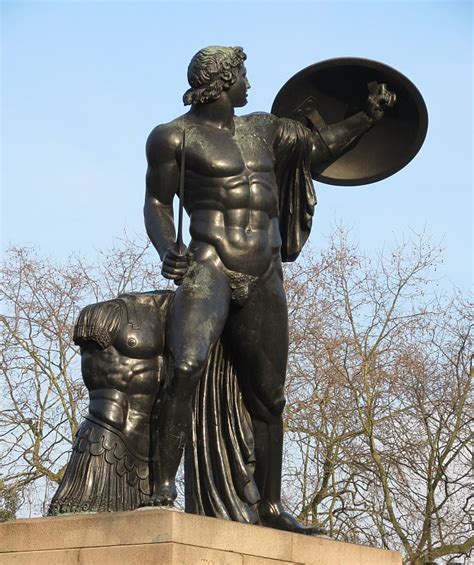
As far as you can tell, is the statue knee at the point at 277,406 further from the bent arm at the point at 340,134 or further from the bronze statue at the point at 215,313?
the bent arm at the point at 340,134

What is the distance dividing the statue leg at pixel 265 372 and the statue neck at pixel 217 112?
1.02m

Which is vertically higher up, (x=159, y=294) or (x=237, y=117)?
(x=237, y=117)

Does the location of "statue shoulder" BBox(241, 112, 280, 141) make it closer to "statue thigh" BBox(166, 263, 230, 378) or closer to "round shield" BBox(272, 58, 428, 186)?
"round shield" BBox(272, 58, 428, 186)

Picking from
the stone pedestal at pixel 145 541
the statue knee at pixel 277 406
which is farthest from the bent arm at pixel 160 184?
the stone pedestal at pixel 145 541

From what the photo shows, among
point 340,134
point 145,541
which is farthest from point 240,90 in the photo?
point 145,541

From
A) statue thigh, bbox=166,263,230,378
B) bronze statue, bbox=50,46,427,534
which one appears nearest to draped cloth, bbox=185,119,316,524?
bronze statue, bbox=50,46,427,534

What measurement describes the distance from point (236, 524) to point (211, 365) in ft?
4.46

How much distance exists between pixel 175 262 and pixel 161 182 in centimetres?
68

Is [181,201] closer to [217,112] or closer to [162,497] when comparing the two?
[217,112]

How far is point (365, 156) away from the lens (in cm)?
909

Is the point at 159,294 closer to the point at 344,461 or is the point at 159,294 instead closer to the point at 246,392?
the point at 246,392

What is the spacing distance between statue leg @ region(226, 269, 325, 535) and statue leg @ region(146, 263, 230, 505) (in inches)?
13.4

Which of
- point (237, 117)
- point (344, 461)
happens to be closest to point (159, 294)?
point (237, 117)

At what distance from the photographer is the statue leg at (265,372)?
8.13m
